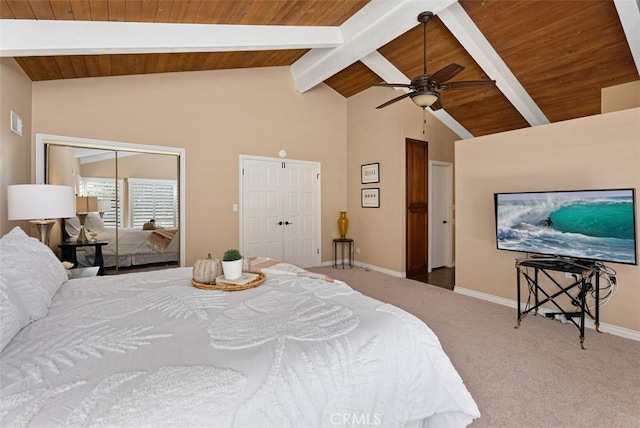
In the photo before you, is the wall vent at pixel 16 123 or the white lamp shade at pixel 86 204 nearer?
the wall vent at pixel 16 123

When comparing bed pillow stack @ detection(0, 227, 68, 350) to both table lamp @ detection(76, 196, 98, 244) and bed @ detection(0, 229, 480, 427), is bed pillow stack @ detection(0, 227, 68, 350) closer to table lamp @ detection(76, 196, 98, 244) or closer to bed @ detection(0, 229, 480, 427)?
bed @ detection(0, 229, 480, 427)

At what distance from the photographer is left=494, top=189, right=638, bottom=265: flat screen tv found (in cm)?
260

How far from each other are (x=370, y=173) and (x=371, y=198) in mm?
461

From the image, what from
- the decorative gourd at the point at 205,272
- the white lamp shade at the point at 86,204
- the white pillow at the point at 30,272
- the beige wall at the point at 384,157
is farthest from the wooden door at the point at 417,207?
the white pillow at the point at 30,272

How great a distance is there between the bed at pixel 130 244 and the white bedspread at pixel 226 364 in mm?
2306

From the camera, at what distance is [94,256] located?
3652 millimetres

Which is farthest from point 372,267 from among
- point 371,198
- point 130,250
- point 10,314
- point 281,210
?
point 10,314

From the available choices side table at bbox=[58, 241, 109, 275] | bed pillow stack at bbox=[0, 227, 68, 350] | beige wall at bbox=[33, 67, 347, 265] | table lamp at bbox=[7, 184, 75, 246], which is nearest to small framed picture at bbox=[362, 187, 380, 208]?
beige wall at bbox=[33, 67, 347, 265]

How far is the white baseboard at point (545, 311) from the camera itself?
108 inches

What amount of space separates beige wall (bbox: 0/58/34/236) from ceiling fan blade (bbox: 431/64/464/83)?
12.3 ft

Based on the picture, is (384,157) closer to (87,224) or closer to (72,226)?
(87,224)

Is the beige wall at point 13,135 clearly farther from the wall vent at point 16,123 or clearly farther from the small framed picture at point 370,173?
the small framed picture at point 370,173

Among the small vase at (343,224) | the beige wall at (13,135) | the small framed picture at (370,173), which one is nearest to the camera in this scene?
the beige wall at (13,135)

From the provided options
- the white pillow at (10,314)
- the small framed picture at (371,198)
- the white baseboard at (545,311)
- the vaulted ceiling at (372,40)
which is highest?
the vaulted ceiling at (372,40)
